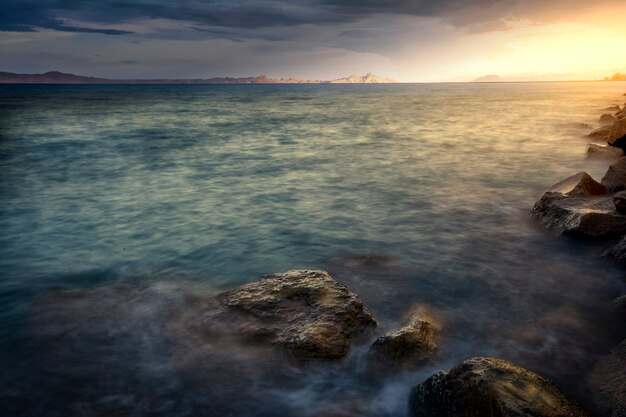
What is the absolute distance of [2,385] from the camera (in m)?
5.30

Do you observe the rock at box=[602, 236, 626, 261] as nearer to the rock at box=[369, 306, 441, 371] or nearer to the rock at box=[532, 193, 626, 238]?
the rock at box=[532, 193, 626, 238]

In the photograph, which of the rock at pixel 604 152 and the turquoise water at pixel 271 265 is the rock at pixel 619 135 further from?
the turquoise water at pixel 271 265

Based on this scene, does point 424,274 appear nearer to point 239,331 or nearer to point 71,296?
point 239,331

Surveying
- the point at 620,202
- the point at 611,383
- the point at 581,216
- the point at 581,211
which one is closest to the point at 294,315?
the point at 611,383

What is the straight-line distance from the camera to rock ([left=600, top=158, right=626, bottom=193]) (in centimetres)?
1087

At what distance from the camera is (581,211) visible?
→ 9.23m

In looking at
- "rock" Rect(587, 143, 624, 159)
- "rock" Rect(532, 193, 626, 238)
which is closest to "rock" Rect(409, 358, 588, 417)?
"rock" Rect(532, 193, 626, 238)

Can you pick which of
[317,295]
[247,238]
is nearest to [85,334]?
[317,295]

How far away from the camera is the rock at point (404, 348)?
5383mm

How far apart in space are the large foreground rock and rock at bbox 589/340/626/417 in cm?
423

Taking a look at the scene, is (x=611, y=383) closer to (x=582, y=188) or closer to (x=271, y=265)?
(x=271, y=265)

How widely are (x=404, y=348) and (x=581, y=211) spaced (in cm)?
620

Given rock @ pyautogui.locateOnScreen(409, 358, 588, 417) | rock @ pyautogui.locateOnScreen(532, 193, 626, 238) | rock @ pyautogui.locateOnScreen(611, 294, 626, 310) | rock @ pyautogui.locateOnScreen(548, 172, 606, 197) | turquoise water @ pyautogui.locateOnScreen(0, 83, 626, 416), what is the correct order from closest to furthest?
A: rock @ pyautogui.locateOnScreen(409, 358, 588, 417) → turquoise water @ pyautogui.locateOnScreen(0, 83, 626, 416) → rock @ pyautogui.locateOnScreen(611, 294, 626, 310) → rock @ pyautogui.locateOnScreen(532, 193, 626, 238) → rock @ pyautogui.locateOnScreen(548, 172, 606, 197)

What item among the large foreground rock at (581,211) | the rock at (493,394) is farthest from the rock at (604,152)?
the rock at (493,394)
